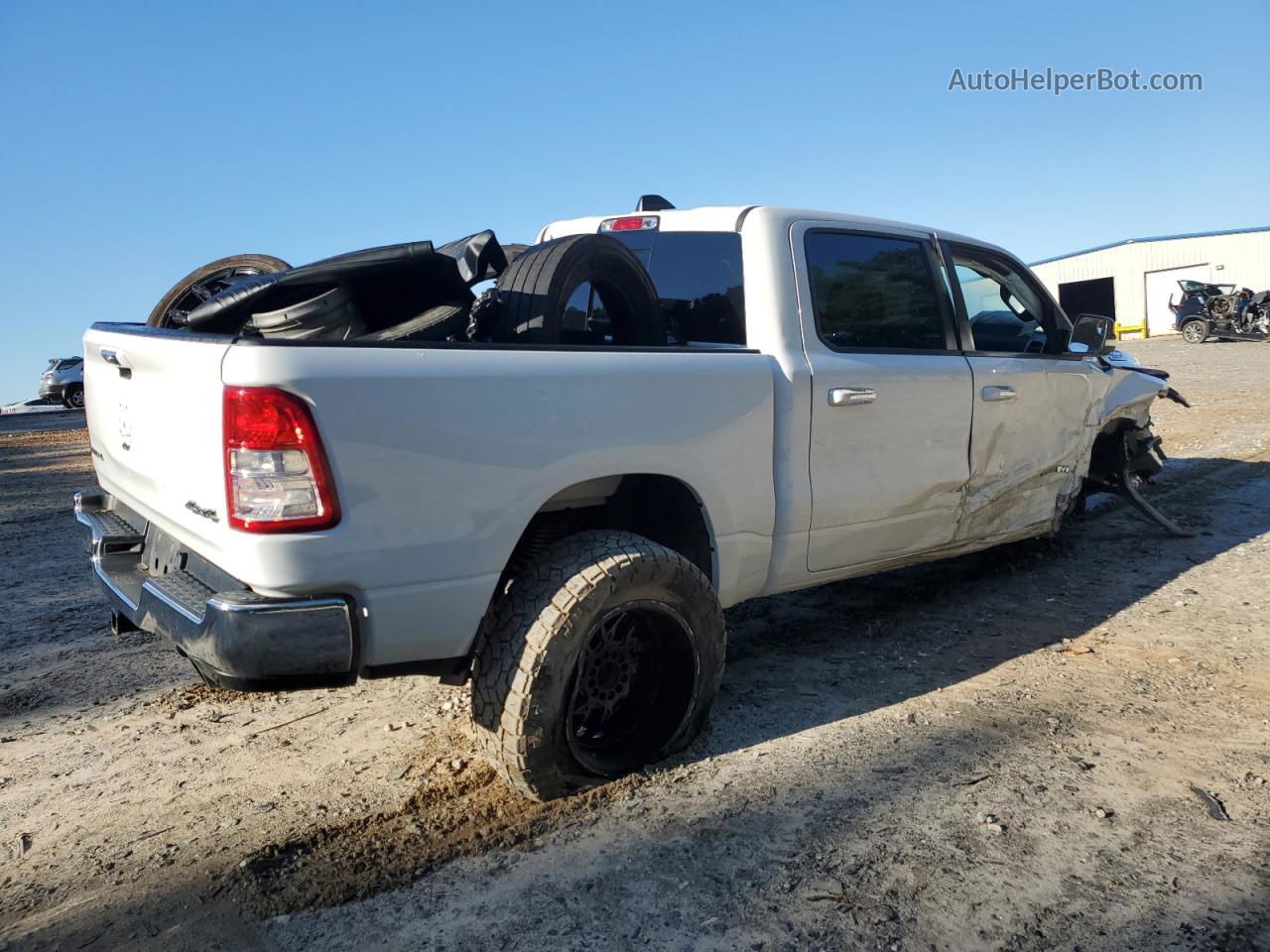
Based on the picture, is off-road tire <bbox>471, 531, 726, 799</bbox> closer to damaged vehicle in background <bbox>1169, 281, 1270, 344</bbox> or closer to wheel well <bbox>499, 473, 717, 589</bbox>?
wheel well <bbox>499, 473, 717, 589</bbox>

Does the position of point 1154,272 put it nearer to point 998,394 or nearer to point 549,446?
point 998,394

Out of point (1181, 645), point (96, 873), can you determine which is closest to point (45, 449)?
point (96, 873)

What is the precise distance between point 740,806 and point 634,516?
40.2 inches

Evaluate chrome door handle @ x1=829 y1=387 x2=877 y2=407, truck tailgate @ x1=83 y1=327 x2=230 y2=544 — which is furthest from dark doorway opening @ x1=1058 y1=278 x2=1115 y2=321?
truck tailgate @ x1=83 y1=327 x2=230 y2=544

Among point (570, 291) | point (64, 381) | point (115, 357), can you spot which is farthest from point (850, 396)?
point (64, 381)

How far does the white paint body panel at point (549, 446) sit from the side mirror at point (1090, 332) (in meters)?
0.91

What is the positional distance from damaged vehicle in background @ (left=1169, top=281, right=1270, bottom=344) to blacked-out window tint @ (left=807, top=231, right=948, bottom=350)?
25.6 meters

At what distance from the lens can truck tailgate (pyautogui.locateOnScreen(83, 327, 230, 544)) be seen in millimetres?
2258

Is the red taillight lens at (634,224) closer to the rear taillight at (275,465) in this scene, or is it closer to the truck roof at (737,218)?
the truck roof at (737,218)

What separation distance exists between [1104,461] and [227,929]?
18.4 ft

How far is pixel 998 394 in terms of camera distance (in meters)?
4.03

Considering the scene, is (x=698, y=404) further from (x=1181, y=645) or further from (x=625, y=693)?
(x=1181, y=645)

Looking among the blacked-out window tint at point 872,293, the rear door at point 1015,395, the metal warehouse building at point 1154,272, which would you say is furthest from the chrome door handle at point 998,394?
the metal warehouse building at point 1154,272

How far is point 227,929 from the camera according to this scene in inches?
84.4
